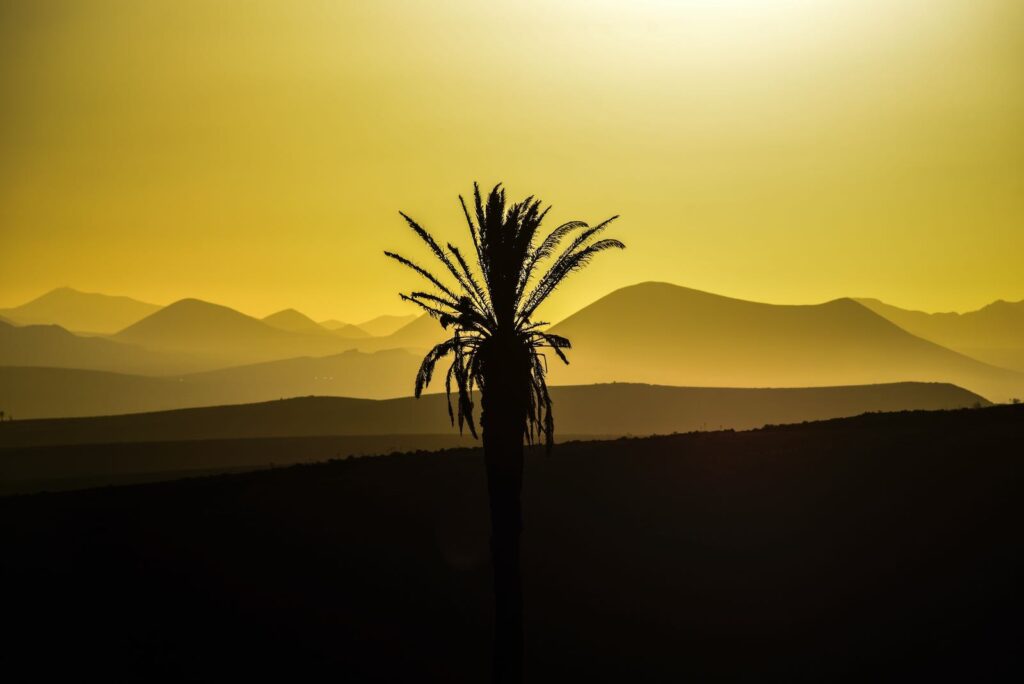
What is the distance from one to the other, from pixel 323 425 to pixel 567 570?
225 feet

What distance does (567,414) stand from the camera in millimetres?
114188

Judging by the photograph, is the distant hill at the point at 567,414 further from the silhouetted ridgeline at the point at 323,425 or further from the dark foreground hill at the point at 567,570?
the dark foreground hill at the point at 567,570

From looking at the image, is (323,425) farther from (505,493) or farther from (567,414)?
(505,493)

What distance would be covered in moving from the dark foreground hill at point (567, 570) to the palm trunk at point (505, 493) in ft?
14.1

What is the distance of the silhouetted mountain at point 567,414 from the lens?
98812 mm

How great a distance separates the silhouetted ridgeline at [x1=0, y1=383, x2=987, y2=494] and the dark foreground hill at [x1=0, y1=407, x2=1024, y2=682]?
3444cm

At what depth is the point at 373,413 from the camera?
347 feet

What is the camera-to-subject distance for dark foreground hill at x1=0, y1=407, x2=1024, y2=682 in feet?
94.2

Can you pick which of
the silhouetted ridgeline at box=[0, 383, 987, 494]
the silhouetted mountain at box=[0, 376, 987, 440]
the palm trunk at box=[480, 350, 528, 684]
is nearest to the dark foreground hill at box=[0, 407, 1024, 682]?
the palm trunk at box=[480, 350, 528, 684]

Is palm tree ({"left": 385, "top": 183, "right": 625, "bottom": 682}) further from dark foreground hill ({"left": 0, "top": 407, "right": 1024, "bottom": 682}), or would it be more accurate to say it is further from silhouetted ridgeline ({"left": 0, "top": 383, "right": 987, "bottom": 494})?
silhouetted ridgeline ({"left": 0, "top": 383, "right": 987, "bottom": 494})

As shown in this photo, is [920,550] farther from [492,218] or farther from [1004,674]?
[492,218]

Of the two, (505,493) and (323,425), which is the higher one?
(323,425)

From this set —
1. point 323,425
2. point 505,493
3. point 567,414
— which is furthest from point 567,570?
point 567,414

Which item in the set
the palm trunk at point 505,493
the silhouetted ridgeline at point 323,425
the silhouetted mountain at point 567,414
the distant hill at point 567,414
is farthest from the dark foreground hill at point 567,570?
the silhouetted mountain at point 567,414
